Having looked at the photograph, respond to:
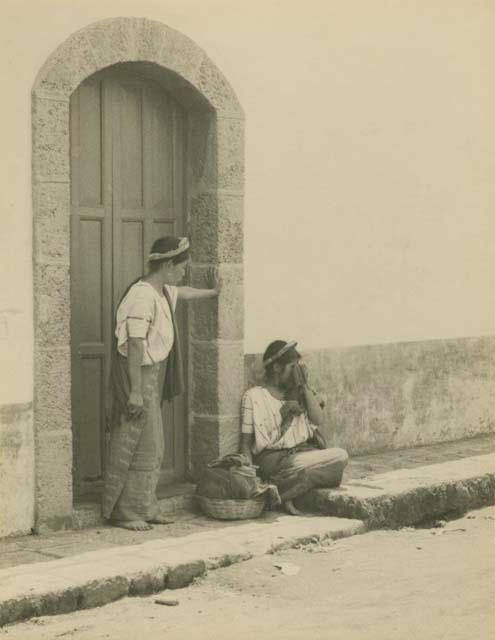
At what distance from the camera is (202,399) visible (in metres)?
8.86

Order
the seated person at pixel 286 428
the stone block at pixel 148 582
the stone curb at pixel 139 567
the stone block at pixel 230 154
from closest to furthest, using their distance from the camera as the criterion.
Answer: the stone curb at pixel 139 567, the stone block at pixel 148 582, the seated person at pixel 286 428, the stone block at pixel 230 154

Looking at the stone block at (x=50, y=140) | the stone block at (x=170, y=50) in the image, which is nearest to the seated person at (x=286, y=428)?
the stone block at (x=170, y=50)

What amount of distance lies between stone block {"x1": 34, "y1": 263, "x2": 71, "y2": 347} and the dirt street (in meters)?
1.71

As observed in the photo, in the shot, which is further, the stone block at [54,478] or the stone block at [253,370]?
the stone block at [253,370]

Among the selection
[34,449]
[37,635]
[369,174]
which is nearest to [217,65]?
[369,174]

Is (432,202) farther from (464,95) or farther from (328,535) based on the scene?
(328,535)

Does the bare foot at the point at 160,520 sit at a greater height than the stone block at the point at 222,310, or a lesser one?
lesser

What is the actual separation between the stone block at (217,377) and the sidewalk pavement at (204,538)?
0.80m

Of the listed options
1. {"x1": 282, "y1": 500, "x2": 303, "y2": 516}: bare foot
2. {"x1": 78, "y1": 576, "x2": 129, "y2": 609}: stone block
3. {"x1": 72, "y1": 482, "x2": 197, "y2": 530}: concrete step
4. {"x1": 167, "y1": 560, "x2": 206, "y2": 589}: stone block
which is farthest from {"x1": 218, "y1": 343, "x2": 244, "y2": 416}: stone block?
{"x1": 78, "y1": 576, "x2": 129, "y2": 609}: stone block

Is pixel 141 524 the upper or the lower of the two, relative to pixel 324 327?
lower

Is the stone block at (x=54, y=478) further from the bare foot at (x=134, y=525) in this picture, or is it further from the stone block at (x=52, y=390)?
the bare foot at (x=134, y=525)

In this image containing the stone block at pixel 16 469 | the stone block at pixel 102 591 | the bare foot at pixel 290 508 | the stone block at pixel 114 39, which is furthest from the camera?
the bare foot at pixel 290 508

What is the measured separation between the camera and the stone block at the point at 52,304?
301 inches

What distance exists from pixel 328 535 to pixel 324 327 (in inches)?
89.8
